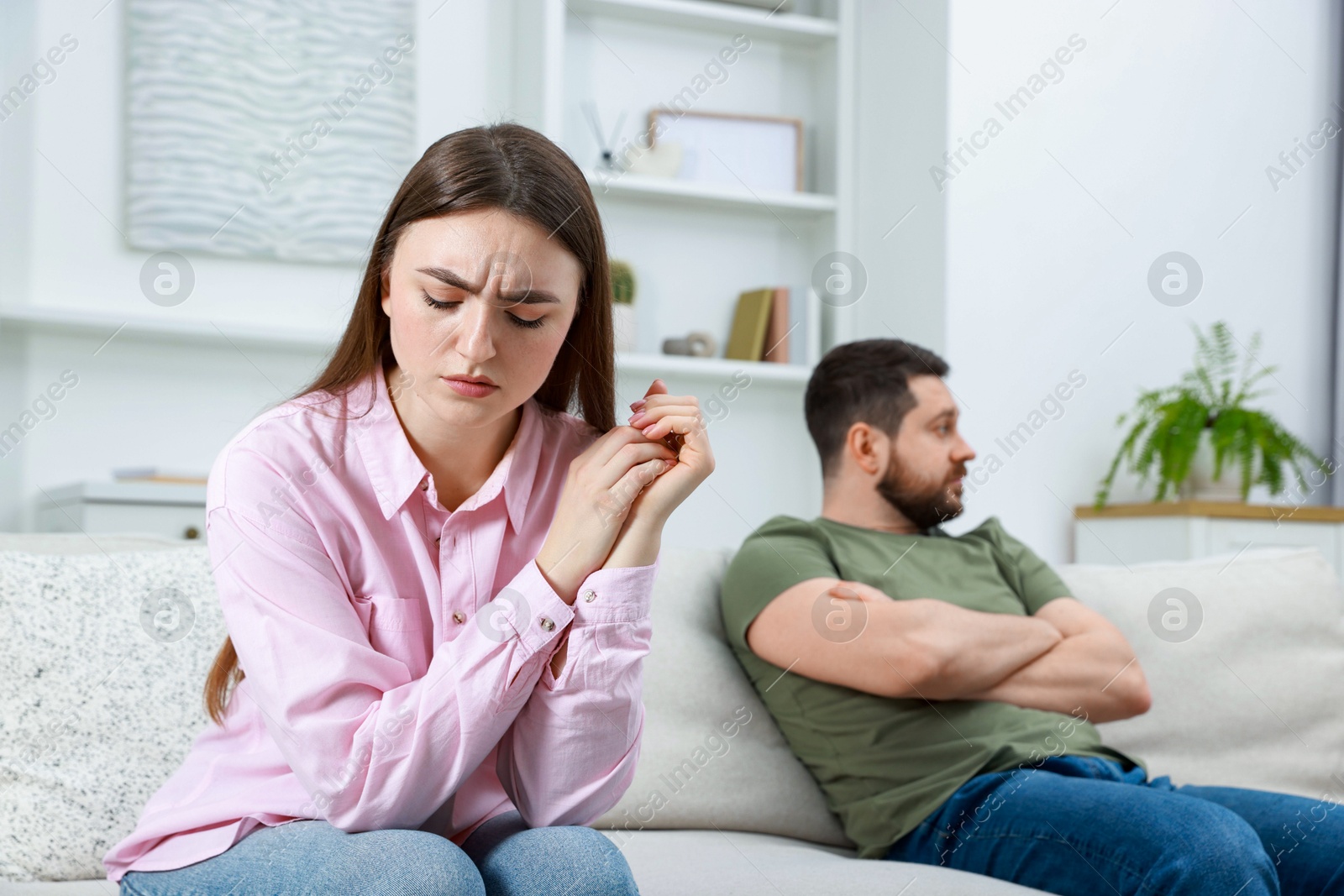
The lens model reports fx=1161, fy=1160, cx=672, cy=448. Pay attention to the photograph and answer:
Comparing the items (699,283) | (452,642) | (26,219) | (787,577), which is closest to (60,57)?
(26,219)

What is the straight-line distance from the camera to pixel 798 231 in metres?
3.68

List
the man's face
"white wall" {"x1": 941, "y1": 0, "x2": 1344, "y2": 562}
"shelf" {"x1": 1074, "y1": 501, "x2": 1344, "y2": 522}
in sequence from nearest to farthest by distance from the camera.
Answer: the man's face < "shelf" {"x1": 1074, "y1": 501, "x2": 1344, "y2": 522} < "white wall" {"x1": 941, "y1": 0, "x2": 1344, "y2": 562}

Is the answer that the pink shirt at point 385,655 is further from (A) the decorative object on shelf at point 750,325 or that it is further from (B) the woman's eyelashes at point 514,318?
(A) the decorative object on shelf at point 750,325

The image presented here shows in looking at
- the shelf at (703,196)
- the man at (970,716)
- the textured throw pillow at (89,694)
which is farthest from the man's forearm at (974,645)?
the shelf at (703,196)

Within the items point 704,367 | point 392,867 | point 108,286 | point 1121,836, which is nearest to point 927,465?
point 1121,836

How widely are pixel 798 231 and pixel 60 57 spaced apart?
2.10m

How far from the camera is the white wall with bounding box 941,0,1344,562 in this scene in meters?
3.19

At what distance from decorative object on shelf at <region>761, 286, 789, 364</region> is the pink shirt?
2296 mm

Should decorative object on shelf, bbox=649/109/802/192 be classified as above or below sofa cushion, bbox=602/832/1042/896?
above

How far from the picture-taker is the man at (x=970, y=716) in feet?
4.53

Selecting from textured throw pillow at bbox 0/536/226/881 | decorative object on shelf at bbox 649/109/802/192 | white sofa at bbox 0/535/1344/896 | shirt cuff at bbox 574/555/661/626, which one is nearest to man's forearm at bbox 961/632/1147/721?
white sofa at bbox 0/535/1344/896

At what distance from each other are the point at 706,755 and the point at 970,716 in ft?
1.22

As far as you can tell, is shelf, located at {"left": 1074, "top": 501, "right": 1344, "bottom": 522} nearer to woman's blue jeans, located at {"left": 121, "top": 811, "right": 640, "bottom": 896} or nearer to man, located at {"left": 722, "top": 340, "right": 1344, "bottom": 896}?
man, located at {"left": 722, "top": 340, "right": 1344, "bottom": 896}

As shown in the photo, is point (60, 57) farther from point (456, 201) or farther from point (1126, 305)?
point (1126, 305)
